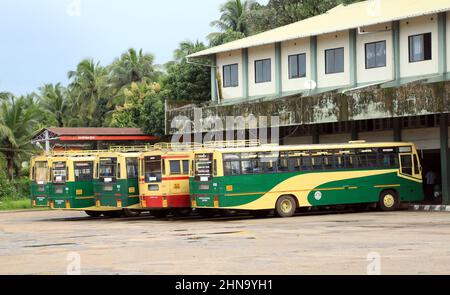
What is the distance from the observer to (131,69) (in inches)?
3027

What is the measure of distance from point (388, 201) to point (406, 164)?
63.6 inches

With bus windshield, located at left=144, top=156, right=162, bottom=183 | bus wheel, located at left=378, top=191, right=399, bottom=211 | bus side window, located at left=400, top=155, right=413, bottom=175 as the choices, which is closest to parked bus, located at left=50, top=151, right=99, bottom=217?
bus windshield, located at left=144, top=156, right=162, bottom=183

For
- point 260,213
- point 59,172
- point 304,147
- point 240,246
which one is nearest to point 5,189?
point 59,172

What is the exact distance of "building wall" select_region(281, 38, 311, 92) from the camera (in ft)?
137

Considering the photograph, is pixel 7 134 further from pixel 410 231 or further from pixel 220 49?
pixel 410 231

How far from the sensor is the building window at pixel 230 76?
151 ft

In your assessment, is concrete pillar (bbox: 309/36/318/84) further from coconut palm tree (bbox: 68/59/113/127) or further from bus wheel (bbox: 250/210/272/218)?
coconut palm tree (bbox: 68/59/113/127)

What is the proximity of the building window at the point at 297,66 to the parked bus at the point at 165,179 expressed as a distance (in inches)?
511

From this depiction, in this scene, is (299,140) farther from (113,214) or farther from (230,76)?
(113,214)

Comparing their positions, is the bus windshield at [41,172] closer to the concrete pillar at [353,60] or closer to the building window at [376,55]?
the concrete pillar at [353,60]

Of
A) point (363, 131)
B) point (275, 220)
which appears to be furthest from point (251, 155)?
point (363, 131)

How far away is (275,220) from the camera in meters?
28.8

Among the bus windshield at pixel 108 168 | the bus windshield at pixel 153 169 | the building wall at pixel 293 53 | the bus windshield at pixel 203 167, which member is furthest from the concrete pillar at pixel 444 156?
the bus windshield at pixel 108 168

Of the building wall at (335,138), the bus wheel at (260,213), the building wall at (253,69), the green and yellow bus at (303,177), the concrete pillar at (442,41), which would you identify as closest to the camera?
the green and yellow bus at (303,177)
